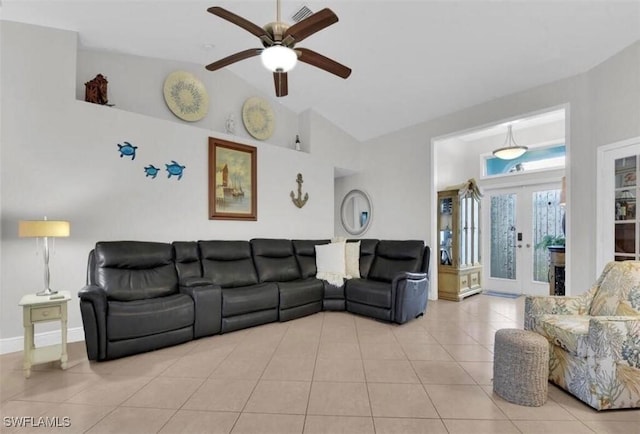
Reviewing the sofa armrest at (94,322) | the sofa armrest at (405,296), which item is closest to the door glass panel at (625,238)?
the sofa armrest at (405,296)

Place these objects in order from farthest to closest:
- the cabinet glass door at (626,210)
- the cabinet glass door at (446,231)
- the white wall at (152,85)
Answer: the cabinet glass door at (446,231) → the white wall at (152,85) → the cabinet glass door at (626,210)

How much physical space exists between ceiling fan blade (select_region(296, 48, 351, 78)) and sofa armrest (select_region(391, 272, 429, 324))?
7.77ft

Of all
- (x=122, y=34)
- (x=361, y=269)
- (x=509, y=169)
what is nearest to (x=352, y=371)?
(x=361, y=269)

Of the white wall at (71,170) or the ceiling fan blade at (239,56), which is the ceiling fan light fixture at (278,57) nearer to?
the ceiling fan blade at (239,56)

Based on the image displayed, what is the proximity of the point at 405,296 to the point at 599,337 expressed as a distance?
6.32ft

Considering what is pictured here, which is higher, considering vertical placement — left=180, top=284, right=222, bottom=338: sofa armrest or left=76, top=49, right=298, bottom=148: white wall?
left=76, top=49, right=298, bottom=148: white wall

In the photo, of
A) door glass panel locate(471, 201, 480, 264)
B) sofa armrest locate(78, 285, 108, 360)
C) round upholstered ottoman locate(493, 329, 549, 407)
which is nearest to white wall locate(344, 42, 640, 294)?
door glass panel locate(471, 201, 480, 264)

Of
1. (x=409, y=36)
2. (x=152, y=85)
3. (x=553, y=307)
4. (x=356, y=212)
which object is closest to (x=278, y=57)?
(x=409, y=36)

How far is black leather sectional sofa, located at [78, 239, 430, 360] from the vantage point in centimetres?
275

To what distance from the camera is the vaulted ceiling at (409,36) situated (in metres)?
2.91

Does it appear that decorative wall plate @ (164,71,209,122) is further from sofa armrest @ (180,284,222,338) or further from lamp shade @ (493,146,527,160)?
lamp shade @ (493,146,527,160)

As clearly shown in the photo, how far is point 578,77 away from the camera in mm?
3555

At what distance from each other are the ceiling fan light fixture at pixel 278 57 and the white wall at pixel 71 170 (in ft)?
7.54

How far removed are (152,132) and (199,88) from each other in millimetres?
1030
